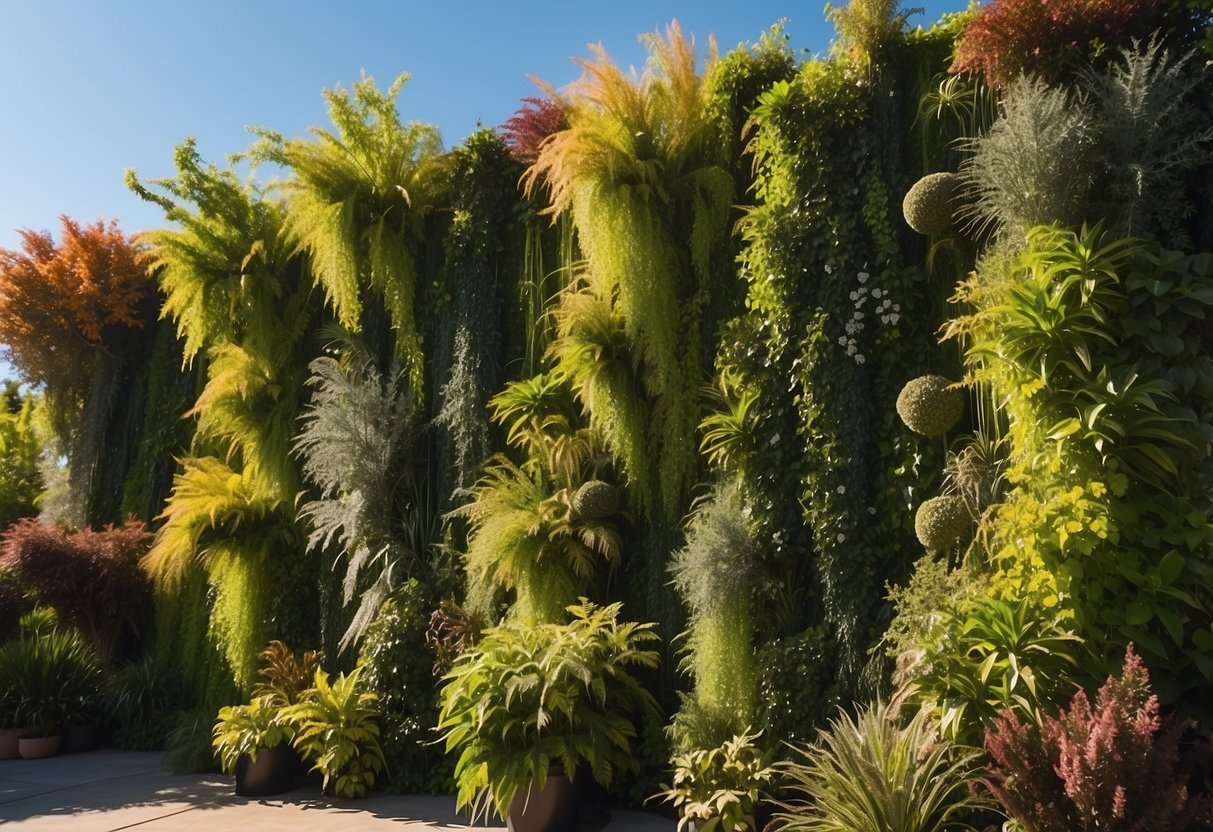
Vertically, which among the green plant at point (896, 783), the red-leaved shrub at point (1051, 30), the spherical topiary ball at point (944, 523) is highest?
the red-leaved shrub at point (1051, 30)

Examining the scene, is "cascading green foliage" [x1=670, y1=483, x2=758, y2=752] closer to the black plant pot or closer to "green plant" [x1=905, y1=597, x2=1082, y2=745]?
"green plant" [x1=905, y1=597, x2=1082, y2=745]

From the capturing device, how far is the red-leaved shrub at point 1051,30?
4.04 m

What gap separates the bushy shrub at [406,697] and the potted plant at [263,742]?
1.85ft

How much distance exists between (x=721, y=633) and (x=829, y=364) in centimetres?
148

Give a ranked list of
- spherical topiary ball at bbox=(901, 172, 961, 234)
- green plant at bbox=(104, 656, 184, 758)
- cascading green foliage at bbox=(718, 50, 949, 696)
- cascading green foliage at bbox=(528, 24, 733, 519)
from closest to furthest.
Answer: spherical topiary ball at bbox=(901, 172, 961, 234), cascading green foliage at bbox=(718, 50, 949, 696), cascading green foliage at bbox=(528, 24, 733, 519), green plant at bbox=(104, 656, 184, 758)

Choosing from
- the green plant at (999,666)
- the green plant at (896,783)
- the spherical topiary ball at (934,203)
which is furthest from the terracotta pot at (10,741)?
the spherical topiary ball at (934,203)

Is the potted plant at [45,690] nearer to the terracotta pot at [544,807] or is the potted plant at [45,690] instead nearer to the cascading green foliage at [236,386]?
the cascading green foliage at [236,386]

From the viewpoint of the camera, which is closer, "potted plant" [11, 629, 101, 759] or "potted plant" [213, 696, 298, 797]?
"potted plant" [213, 696, 298, 797]

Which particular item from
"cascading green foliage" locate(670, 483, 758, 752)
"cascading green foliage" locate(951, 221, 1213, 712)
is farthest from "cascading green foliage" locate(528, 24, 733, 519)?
"cascading green foliage" locate(951, 221, 1213, 712)

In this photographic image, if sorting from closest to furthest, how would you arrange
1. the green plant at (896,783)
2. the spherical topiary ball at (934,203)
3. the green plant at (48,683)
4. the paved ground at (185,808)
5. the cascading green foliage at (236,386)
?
the green plant at (896,783)
the spherical topiary ball at (934,203)
the paved ground at (185,808)
the cascading green foliage at (236,386)
the green plant at (48,683)

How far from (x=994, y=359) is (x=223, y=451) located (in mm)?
6456

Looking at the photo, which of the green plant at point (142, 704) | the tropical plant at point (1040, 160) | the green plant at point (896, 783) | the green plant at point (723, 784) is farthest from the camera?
the green plant at point (142, 704)

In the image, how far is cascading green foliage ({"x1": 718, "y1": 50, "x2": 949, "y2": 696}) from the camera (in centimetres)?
452

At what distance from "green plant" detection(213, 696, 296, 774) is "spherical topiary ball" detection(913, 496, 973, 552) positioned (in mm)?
3980
